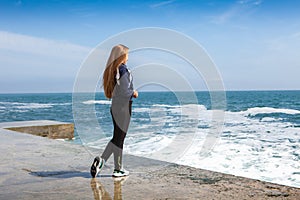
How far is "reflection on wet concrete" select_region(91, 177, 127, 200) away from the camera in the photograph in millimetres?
3201

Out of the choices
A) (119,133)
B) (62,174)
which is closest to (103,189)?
Answer: (119,133)

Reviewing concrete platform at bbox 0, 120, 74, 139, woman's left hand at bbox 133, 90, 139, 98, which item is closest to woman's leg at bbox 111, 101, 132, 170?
woman's left hand at bbox 133, 90, 139, 98

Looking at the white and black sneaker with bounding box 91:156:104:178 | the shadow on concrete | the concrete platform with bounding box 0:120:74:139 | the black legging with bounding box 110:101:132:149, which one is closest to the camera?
the black legging with bounding box 110:101:132:149

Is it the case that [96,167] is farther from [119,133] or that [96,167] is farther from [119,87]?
[119,87]

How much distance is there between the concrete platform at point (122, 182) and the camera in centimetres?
324

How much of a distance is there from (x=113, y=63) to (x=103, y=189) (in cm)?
127

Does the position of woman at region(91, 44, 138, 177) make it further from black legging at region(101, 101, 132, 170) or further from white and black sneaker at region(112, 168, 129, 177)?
white and black sneaker at region(112, 168, 129, 177)

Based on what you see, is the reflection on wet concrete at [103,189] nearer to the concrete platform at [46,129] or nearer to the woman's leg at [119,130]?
the woman's leg at [119,130]

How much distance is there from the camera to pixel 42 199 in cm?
316

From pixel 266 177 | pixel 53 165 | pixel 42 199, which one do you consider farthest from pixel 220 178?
pixel 266 177

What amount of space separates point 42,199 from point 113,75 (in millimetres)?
1380

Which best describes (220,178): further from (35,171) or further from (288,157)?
(288,157)

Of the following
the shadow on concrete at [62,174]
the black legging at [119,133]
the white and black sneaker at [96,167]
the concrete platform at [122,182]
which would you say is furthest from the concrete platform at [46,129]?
the black legging at [119,133]

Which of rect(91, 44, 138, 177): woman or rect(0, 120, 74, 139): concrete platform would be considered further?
rect(0, 120, 74, 139): concrete platform
